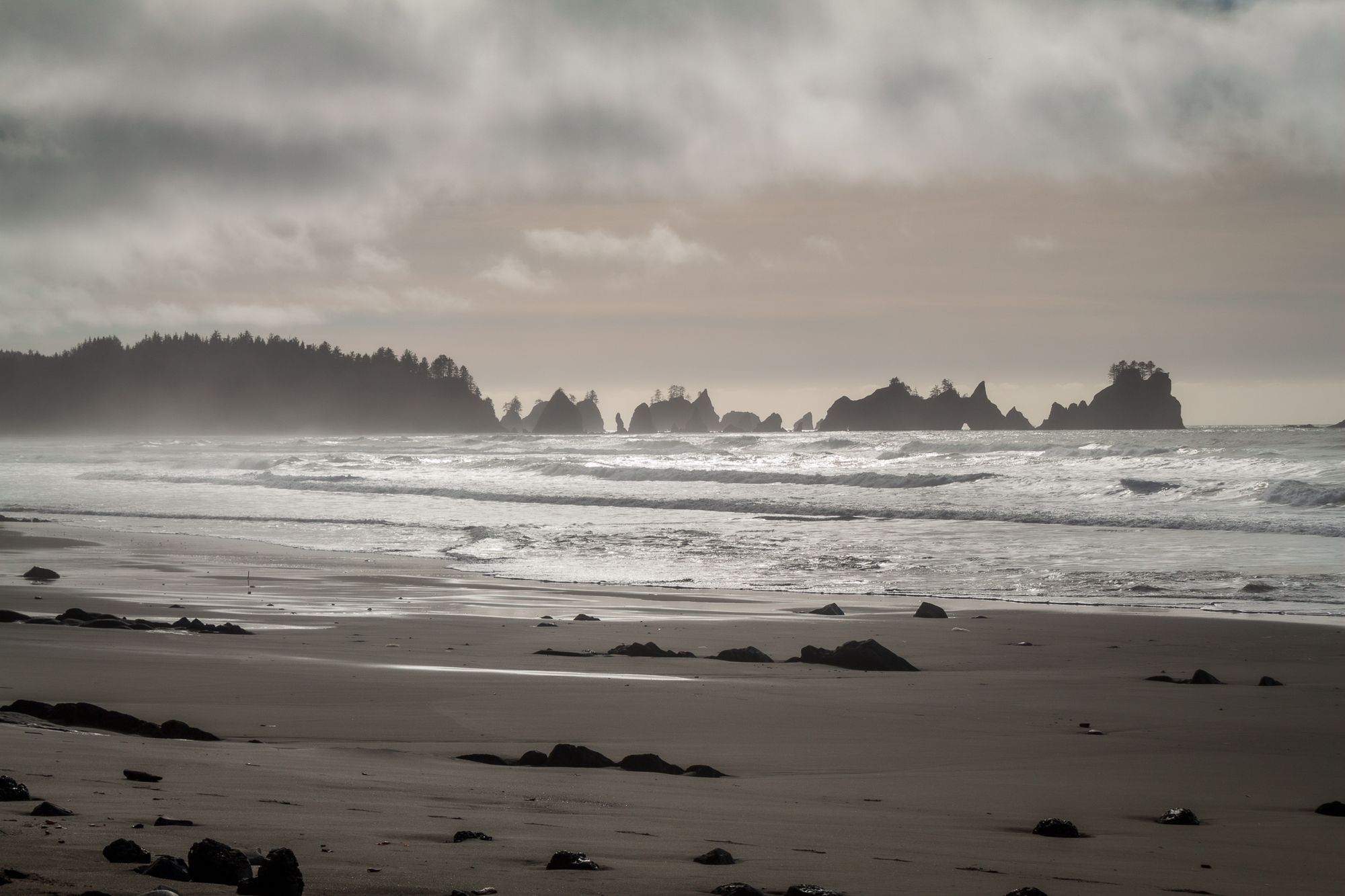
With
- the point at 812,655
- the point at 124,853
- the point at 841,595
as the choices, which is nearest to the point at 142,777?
the point at 124,853

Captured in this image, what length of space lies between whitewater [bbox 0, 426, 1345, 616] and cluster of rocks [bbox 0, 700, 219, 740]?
10915 mm

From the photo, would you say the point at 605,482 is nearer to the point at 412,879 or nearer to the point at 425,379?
the point at 412,879

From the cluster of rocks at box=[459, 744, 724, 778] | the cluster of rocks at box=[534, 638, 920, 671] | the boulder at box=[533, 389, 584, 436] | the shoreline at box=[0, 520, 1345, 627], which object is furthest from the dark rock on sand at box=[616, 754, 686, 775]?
the boulder at box=[533, 389, 584, 436]

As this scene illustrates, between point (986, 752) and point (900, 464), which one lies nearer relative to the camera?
point (986, 752)

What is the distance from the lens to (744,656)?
9578 mm

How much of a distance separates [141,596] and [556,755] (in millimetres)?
9407

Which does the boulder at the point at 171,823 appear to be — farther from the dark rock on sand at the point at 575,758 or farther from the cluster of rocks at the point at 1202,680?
the cluster of rocks at the point at 1202,680

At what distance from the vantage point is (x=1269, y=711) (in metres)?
7.66

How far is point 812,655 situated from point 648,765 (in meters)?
4.17

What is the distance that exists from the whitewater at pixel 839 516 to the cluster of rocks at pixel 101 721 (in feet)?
35.8

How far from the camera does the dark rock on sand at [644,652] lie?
9.59 m

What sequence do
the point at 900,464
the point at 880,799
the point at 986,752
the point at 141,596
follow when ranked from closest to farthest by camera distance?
the point at 880,799, the point at 986,752, the point at 141,596, the point at 900,464

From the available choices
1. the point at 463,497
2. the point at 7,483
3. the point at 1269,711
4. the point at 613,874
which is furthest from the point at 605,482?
the point at 613,874

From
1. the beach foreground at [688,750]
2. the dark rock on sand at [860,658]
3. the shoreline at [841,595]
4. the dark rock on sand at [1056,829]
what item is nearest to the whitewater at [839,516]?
the shoreline at [841,595]
